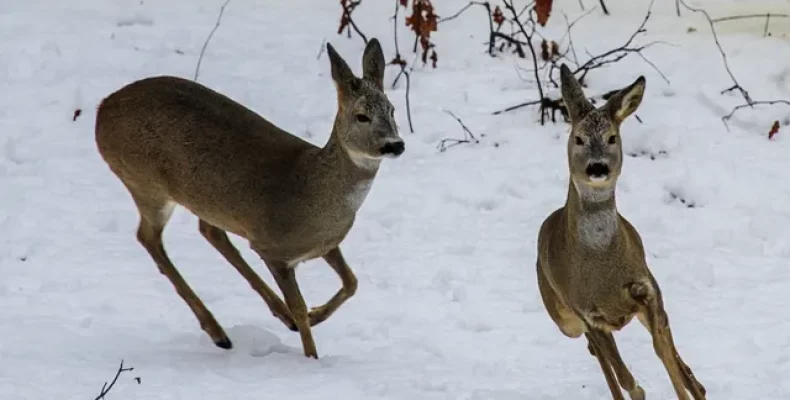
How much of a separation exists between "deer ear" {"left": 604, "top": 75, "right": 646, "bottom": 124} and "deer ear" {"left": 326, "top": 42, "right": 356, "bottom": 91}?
1495 mm

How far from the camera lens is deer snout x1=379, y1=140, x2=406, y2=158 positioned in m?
5.96

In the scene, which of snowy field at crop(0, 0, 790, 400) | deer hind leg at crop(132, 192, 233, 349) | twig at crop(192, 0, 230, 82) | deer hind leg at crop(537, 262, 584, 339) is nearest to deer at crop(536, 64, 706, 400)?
deer hind leg at crop(537, 262, 584, 339)

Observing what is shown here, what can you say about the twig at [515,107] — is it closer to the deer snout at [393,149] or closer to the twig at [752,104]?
the twig at [752,104]

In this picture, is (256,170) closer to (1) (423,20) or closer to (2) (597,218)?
(2) (597,218)

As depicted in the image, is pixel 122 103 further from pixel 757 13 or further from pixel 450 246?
pixel 757 13

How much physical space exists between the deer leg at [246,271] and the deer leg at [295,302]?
29 centimetres

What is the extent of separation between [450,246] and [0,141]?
3.06 m

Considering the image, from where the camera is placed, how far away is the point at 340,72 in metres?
6.24

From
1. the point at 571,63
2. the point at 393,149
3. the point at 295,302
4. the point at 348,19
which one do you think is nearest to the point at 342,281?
the point at 295,302

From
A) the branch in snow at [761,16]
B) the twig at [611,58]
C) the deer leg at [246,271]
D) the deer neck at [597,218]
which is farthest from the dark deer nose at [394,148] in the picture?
the branch in snow at [761,16]

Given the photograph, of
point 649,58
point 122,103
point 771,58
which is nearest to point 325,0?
point 649,58

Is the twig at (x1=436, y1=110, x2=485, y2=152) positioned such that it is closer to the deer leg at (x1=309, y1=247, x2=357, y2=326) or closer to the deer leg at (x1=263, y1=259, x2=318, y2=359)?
the deer leg at (x1=309, y1=247, x2=357, y2=326)

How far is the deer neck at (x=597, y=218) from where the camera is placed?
5.15 meters

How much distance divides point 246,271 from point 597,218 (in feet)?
7.54
